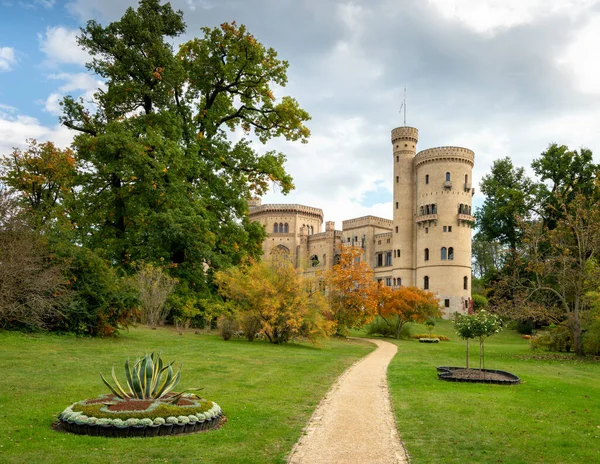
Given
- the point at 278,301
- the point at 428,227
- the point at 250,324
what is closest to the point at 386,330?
the point at 250,324

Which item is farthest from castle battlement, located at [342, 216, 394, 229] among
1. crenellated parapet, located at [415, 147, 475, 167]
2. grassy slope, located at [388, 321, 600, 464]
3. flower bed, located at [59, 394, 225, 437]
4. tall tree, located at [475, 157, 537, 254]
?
Answer: flower bed, located at [59, 394, 225, 437]

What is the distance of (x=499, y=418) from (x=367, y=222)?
61.2 meters

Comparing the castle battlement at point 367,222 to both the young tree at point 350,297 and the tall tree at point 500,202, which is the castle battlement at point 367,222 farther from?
the young tree at point 350,297

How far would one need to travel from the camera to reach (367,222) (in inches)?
2776

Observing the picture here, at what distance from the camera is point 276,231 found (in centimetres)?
7925

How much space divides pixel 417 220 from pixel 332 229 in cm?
1879

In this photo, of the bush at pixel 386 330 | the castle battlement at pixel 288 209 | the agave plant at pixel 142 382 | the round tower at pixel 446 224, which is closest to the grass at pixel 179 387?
the agave plant at pixel 142 382

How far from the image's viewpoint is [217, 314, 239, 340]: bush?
Result: 2319 centimetres

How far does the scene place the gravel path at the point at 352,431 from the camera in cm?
708

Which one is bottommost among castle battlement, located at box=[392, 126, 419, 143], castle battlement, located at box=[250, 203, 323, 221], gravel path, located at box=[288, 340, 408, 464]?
gravel path, located at box=[288, 340, 408, 464]

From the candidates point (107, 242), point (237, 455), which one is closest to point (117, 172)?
point (107, 242)

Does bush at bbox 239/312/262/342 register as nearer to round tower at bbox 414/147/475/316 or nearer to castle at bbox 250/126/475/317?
castle at bbox 250/126/475/317

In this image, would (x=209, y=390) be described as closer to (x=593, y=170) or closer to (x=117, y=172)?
(x=117, y=172)

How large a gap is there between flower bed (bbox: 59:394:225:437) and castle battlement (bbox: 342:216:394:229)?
62.8m
